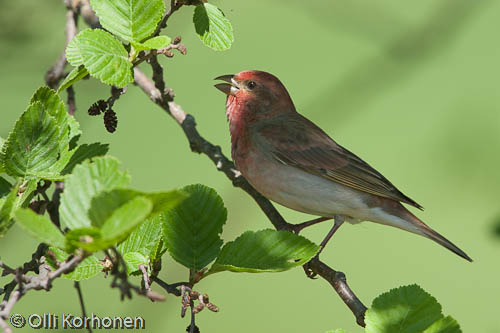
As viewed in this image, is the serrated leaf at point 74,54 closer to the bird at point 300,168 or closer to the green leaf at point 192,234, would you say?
the green leaf at point 192,234

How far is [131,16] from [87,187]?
54cm

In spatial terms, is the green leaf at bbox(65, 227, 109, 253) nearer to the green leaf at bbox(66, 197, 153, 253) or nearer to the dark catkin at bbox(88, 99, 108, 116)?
the green leaf at bbox(66, 197, 153, 253)

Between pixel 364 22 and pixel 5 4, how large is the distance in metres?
2.26

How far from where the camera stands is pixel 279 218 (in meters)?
2.62

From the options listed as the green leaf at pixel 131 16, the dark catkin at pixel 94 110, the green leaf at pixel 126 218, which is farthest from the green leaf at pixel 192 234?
the dark catkin at pixel 94 110

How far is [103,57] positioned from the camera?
1354mm

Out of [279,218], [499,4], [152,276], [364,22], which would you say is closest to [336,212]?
[279,218]

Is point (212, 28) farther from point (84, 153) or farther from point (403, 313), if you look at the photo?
point (403, 313)

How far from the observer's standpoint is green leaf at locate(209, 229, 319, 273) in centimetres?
124

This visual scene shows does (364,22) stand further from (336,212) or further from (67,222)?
(67,222)

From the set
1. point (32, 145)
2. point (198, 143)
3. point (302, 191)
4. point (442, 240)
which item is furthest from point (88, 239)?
point (442, 240)

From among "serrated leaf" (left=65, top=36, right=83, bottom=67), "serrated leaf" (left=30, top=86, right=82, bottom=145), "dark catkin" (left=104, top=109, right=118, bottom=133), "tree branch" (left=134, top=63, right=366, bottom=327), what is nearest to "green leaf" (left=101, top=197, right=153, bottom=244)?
"serrated leaf" (left=30, top=86, right=82, bottom=145)

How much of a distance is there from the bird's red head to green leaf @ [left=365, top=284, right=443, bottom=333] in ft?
6.22

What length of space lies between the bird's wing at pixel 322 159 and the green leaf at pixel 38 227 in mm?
2009
